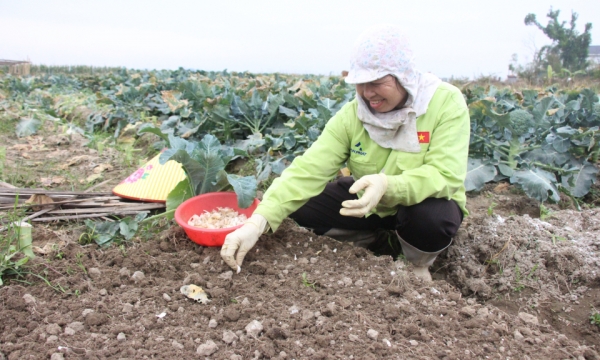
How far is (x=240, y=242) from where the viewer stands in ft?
6.15

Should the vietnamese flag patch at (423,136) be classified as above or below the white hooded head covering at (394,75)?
below

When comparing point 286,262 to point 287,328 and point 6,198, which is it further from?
point 6,198

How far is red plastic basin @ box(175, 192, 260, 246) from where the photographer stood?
80.2 inches

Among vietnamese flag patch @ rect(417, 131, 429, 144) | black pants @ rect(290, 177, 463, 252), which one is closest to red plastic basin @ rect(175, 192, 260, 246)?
black pants @ rect(290, 177, 463, 252)

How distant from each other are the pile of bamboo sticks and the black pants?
0.97 meters

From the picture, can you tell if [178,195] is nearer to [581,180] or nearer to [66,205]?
[66,205]

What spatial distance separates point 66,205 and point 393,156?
1808mm

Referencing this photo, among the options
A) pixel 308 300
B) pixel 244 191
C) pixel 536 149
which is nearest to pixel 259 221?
pixel 244 191

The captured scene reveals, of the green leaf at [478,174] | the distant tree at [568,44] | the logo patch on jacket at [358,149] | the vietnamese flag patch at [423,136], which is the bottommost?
the green leaf at [478,174]

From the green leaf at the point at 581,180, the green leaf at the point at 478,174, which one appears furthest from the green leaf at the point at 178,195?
the green leaf at the point at 581,180

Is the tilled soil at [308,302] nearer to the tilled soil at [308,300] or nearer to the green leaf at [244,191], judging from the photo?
the tilled soil at [308,300]

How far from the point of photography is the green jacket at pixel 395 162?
1866mm

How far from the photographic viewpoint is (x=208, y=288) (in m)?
1.78

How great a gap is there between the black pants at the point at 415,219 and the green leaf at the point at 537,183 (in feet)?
2.75
